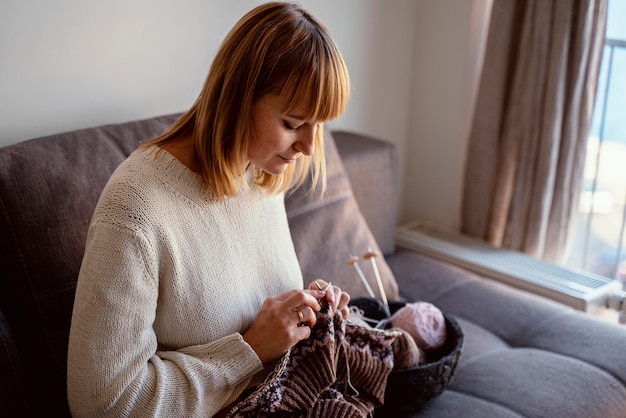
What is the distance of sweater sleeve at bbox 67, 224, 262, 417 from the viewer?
111 centimetres

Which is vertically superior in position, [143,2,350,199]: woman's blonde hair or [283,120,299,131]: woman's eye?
[143,2,350,199]: woman's blonde hair

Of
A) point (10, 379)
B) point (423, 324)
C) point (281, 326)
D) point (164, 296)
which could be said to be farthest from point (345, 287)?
point (10, 379)

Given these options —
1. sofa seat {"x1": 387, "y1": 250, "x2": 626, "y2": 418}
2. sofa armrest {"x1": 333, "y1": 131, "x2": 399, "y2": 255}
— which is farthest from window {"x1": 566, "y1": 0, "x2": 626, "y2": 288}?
sofa armrest {"x1": 333, "y1": 131, "x2": 399, "y2": 255}

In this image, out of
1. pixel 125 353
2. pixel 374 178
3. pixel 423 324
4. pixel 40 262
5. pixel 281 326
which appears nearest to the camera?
pixel 125 353

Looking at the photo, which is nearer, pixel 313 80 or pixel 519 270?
pixel 313 80

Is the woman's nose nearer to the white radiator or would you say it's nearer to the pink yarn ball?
the pink yarn ball

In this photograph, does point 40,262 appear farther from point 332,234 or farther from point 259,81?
point 332,234

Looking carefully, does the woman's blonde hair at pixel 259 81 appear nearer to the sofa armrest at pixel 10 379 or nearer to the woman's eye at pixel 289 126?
the woman's eye at pixel 289 126

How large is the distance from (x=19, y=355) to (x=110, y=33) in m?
0.78

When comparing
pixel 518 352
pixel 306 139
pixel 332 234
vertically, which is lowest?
pixel 518 352

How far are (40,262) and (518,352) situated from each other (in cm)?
111

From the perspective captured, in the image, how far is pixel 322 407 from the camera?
127 centimetres

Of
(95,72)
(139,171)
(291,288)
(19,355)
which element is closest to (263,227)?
(291,288)

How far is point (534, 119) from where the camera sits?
7.39 feet
